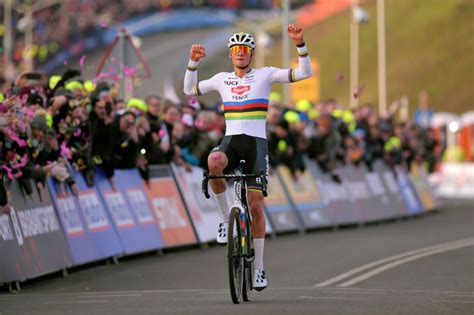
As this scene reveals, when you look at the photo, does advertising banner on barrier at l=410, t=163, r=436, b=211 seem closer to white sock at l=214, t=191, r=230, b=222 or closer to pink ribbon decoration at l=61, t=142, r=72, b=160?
pink ribbon decoration at l=61, t=142, r=72, b=160

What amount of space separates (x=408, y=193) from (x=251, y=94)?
817 inches

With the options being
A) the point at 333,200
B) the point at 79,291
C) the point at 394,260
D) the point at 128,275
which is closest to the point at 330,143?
the point at 333,200

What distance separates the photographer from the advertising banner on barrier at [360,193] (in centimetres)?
2819

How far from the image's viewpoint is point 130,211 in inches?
736

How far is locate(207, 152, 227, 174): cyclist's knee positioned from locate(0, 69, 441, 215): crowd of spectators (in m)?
2.72

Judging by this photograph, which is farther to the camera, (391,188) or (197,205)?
(391,188)

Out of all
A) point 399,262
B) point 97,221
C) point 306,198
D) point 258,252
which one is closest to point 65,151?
point 97,221

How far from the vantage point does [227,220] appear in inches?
488

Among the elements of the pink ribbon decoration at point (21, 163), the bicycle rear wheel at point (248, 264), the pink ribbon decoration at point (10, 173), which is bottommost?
the bicycle rear wheel at point (248, 264)

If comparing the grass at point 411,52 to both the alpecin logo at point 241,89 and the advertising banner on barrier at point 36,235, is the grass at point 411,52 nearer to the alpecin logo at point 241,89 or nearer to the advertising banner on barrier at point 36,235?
the advertising banner on barrier at point 36,235

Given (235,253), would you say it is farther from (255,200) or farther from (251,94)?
(251,94)

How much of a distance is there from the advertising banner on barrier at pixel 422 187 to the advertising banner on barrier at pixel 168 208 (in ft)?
47.8

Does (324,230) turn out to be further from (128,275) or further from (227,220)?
(227,220)

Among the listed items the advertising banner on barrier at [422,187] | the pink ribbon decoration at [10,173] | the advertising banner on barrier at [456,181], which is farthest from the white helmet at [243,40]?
the advertising banner on barrier at [456,181]
